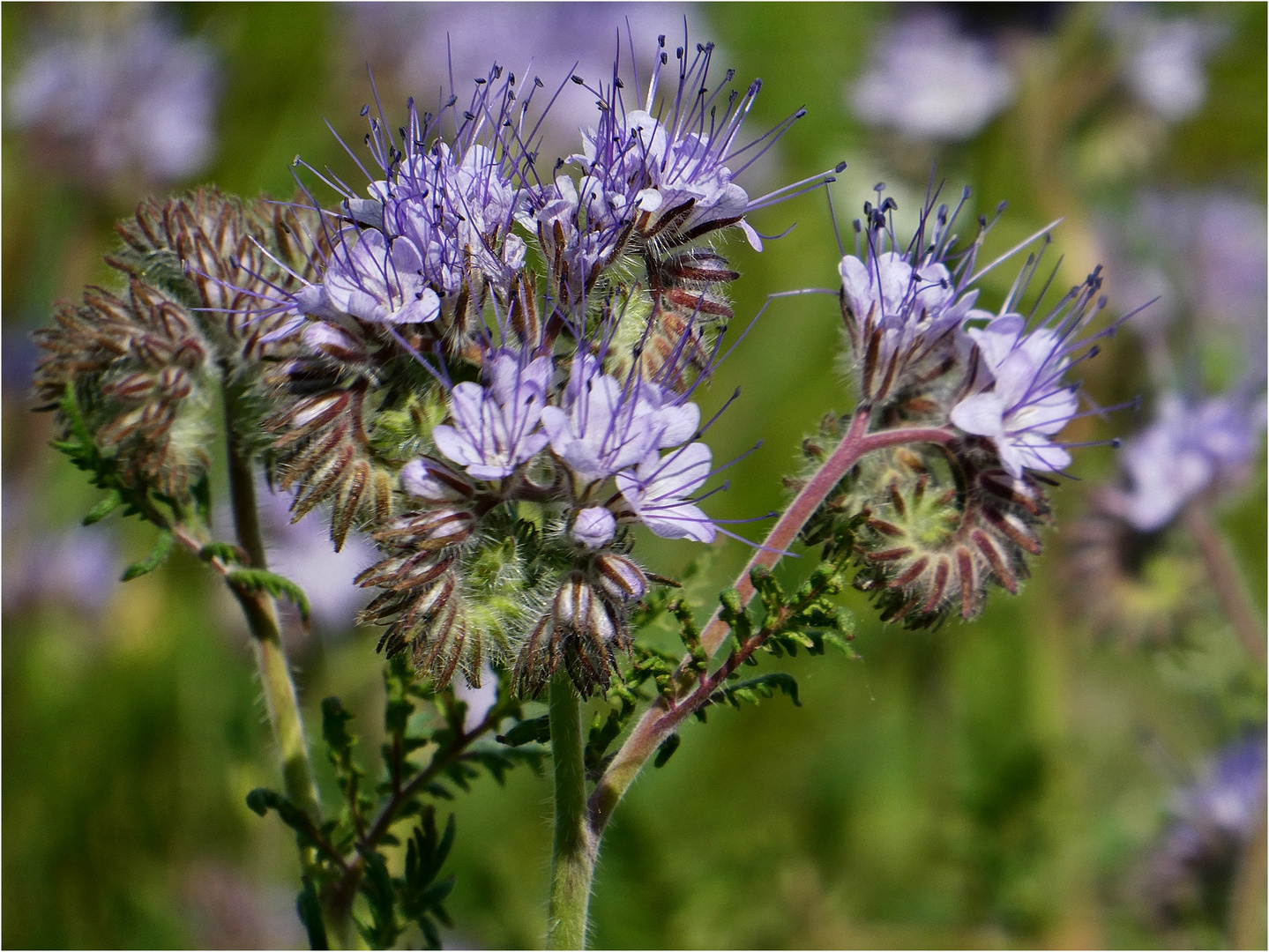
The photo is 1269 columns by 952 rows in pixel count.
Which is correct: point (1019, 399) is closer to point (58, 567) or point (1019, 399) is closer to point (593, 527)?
point (593, 527)

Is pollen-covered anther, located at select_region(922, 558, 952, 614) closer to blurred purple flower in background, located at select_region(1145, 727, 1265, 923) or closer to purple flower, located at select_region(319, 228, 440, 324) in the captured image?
purple flower, located at select_region(319, 228, 440, 324)

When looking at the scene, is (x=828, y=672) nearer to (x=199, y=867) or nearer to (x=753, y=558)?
(x=199, y=867)

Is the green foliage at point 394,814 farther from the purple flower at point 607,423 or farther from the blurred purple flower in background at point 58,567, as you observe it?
the blurred purple flower in background at point 58,567

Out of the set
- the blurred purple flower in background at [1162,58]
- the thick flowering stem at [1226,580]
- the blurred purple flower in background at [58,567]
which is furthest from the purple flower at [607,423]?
the blurred purple flower in background at [1162,58]

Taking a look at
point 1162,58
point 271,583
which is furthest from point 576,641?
point 1162,58

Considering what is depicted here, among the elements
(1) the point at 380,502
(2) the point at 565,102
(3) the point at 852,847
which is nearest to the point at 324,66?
(2) the point at 565,102

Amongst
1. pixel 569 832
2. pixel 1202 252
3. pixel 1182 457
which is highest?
pixel 1202 252

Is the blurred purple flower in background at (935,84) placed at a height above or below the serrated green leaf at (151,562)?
above
